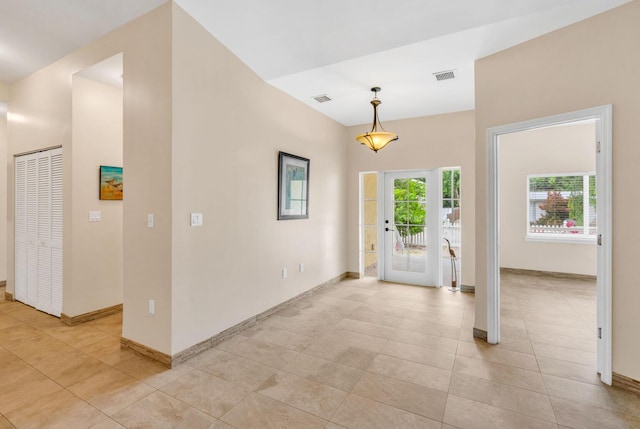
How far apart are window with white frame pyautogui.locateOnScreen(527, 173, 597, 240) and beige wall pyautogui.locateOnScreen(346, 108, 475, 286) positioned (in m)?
2.08

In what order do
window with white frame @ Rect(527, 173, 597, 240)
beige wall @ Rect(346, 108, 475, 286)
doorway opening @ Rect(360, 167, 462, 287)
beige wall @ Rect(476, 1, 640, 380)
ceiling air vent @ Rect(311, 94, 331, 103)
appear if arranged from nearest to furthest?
beige wall @ Rect(476, 1, 640, 380)
ceiling air vent @ Rect(311, 94, 331, 103)
beige wall @ Rect(346, 108, 475, 286)
doorway opening @ Rect(360, 167, 462, 287)
window with white frame @ Rect(527, 173, 597, 240)

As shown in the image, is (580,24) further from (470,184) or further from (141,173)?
(141,173)

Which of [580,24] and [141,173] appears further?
[141,173]

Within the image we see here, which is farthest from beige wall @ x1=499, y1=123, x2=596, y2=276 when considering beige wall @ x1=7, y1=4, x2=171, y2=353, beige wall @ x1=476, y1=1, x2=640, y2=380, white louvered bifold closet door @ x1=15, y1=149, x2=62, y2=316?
white louvered bifold closet door @ x1=15, y1=149, x2=62, y2=316

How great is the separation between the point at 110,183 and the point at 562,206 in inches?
297

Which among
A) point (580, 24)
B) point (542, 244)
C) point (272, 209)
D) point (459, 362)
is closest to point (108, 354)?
point (272, 209)

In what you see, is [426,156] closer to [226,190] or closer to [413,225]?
[413,225]

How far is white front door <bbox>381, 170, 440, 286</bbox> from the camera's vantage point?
17.2 ft

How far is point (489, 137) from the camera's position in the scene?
307 centimetres

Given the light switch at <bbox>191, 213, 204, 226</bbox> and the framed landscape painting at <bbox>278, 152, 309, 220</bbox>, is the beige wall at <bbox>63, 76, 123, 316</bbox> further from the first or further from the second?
the framed landscape painting at <bbox>278, 152, 309, 220</bbox>

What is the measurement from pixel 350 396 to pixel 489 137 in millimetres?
2666

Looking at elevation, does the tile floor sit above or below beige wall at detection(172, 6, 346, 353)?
below

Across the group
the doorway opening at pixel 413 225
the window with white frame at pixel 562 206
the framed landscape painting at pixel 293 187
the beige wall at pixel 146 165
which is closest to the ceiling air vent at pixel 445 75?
the doorway opening at pixel 413 225

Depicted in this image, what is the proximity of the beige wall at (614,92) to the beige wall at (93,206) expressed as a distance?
449 centimetres
